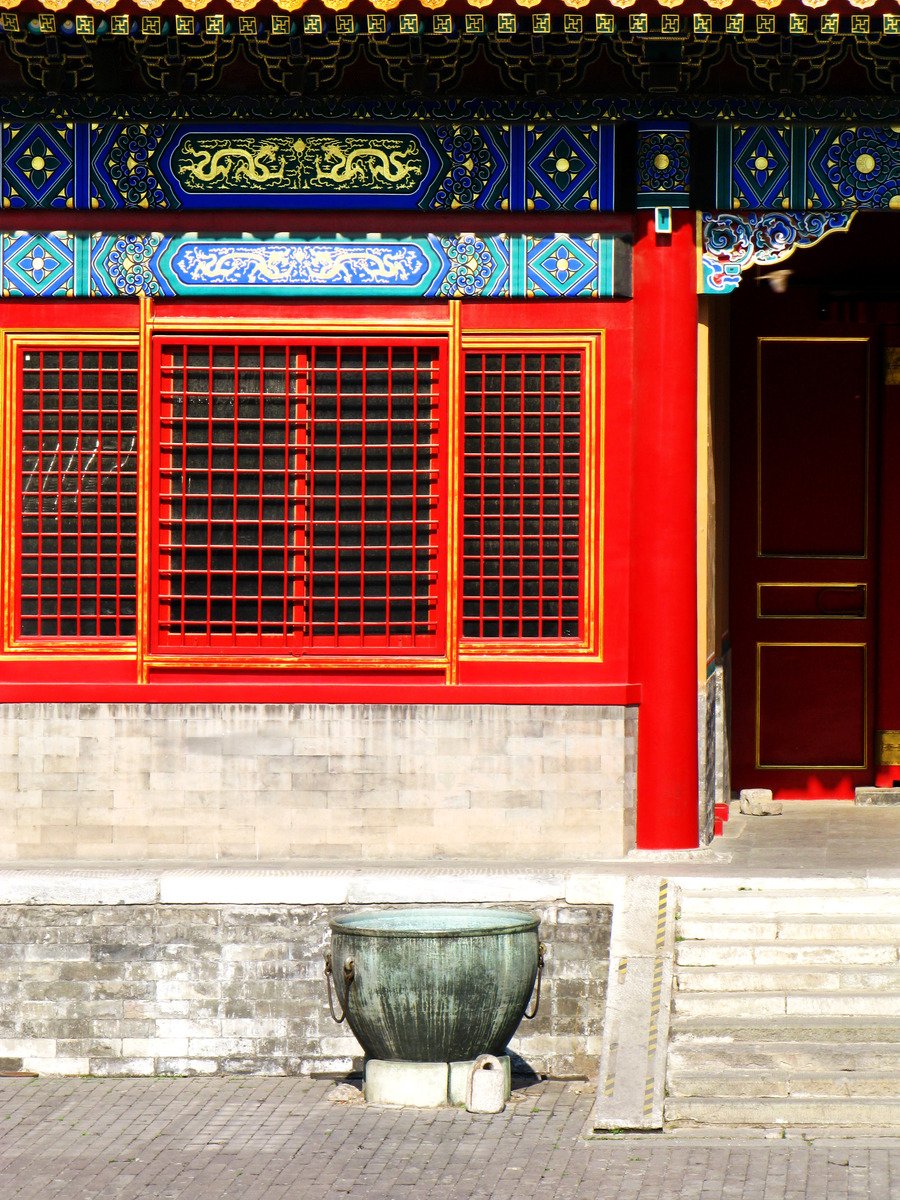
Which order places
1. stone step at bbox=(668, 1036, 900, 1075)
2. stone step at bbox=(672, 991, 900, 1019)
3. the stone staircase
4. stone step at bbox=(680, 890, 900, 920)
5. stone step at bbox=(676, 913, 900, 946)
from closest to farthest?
the stone staircase
stone step at bbox=(668, 1036, 900, 1075)
stone step at bbox=(672, 991, 900, 1019)
stone step at bbox=(676, 913, 900, 946)
stone step at bbox=(680, 890, 900, 920)

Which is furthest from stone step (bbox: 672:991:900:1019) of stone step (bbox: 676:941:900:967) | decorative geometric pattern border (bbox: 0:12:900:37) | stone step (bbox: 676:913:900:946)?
decorative geometric pattern border (bbox: 0:12:900:37)

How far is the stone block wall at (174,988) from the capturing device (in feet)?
36.9

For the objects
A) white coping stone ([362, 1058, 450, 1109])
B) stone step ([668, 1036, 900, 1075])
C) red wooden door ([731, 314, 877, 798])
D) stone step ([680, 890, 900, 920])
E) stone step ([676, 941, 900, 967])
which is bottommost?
white coping stone ([362, 1058, 450, 1109])

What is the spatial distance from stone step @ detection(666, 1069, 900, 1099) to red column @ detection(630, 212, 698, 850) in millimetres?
2696

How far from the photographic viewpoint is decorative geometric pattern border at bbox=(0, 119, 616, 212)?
12438mm

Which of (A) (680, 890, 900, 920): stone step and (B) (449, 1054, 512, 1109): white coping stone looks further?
(A) (680, 890, 900, 920): stone step

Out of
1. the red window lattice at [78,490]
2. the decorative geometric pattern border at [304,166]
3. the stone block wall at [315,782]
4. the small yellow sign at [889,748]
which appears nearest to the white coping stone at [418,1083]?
the stone block wall at [315,782]

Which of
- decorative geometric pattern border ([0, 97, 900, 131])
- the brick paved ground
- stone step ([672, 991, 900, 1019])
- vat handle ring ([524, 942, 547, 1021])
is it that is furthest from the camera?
decorative geometric pattern border ([0, 97, 900, 131])

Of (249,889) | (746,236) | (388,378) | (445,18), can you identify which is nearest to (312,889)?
(249,889)

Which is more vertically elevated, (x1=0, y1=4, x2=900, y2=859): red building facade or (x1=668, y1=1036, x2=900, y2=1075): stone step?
(x1=0, y1=4, x2=900, y2=859): red building facade

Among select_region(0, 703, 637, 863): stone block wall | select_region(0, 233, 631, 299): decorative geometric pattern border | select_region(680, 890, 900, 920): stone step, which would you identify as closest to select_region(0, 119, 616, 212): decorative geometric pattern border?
select_region(0, 233, 631, 299): decorative geometric pattern border

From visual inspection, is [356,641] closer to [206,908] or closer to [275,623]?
[275,623]

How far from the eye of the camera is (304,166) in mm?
12500

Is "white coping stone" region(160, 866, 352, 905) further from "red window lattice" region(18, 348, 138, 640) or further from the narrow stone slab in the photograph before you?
"red window lattice" region(18, 348, 138, 640)
